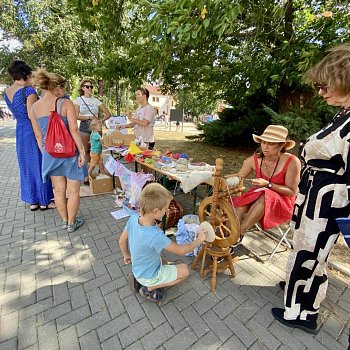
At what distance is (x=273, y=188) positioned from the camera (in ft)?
7.64

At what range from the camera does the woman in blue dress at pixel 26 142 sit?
300 cm

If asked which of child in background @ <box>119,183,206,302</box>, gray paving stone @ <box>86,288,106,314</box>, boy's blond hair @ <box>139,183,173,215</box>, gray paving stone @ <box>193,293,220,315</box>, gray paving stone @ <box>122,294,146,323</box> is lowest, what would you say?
gray paving stone @ <box>193,293,220,315</box>

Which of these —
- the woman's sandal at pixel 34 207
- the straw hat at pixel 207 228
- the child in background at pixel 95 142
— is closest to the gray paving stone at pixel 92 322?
the straw hat at pixel 207 228

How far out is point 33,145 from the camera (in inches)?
132

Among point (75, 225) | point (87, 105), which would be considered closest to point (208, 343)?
point (75, 225)

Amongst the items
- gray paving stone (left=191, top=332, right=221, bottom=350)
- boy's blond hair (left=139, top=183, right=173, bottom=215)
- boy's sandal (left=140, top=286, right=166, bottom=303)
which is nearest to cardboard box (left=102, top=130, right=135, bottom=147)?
boy's blond hair (left=139, top=183, right=173, bottom=215)

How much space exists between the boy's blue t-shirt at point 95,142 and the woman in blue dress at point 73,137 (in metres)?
1.51

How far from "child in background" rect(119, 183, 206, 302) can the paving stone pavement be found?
0.77 ft

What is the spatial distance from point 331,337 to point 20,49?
1748 cm

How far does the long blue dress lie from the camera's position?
310 centimetres

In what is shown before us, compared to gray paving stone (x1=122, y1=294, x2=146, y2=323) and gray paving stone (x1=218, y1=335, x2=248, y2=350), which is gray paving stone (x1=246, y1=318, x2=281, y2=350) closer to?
gray paving stone (x1=218, y1=335, x2=248, y2=350)

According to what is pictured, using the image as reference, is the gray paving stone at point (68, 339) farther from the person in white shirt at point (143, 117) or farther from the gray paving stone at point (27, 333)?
the person in white shirt at point (143, 117)

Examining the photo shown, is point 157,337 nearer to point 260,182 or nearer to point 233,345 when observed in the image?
point 233,345

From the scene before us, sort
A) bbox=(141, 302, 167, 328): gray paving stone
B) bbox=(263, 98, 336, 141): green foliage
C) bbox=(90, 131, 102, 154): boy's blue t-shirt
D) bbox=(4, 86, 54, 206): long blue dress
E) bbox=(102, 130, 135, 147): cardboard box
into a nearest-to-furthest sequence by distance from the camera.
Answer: bbox=(141, 302, 167, 328): gray paving stone, bbox=(4, 86, 54, 206): long blue dress, bbox=(90, 131, 102, 154): boy's blue t-shirt, bbox=(263, 98, 336, 141): green foliage, bbox=(102, 130, 135, 147): cardboard box
